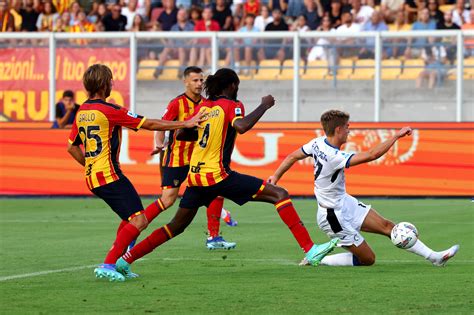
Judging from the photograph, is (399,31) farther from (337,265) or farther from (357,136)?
(337,265)

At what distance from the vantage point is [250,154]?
22.7m

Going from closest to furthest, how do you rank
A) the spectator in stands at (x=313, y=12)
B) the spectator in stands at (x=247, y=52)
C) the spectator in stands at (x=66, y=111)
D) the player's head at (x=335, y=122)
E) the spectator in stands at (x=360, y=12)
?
the player's head at (x=335, y=122) < the spectator in stands at (x=247, y=52) < the spectator in stands at (x=66, y=111) < the spectator in stands at (x=360, y=12) < the spectator in stands at (x=313, y=12)

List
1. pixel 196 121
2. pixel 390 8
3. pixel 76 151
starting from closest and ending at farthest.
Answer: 1. pixel 196 121
2. pixel 76 151
3. pixel 390 8

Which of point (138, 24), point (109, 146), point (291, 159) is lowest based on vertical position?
point (291, 159)

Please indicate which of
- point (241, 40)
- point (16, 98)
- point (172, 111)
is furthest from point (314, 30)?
point (172, 111)

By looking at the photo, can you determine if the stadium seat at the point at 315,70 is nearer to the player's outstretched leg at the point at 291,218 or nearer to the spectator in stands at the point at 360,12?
the spectator in stands at the point at 360,12

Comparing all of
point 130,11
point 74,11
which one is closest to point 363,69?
point 130,11

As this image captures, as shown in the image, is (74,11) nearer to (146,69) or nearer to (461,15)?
(146,69)

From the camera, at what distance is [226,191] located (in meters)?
11.2

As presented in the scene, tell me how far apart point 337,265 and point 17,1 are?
18.0 metres

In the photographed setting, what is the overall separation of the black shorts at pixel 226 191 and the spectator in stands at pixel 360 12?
46.7 feet

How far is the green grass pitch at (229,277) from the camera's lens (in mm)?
8680

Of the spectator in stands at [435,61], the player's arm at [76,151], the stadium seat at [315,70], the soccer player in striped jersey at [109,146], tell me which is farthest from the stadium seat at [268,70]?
the soccer player in striped jersey at [109,146]

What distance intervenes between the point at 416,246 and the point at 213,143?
2.24 m
